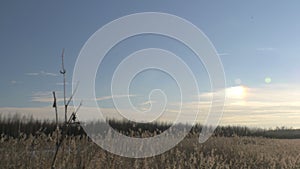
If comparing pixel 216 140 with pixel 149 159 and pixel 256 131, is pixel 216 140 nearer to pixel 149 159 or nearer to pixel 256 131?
pixel 149 159

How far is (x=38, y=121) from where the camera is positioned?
24.0m

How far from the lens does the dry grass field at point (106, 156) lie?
7809 millimetres

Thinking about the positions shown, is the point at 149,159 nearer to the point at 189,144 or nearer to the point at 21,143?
the point at 21,143

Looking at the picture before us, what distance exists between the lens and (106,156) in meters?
10.4

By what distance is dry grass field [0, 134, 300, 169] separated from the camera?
7809 millimetres

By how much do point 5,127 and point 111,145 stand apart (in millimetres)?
11225

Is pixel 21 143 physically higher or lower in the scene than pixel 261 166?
higher

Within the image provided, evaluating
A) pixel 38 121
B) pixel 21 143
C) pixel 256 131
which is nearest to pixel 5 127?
pixel 38 121

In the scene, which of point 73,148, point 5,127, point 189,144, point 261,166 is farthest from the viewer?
point 5,127

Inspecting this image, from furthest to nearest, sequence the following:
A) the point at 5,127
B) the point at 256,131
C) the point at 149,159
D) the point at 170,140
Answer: the point at 256,131
the point at 5,127
the point at 170,140
the point at 149,159

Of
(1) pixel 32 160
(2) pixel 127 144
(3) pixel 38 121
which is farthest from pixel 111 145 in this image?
(3) pixel 38 121

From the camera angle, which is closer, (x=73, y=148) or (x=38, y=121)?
(x=73, y=148)

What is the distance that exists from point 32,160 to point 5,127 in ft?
44.1

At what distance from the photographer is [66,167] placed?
7.71 meters
